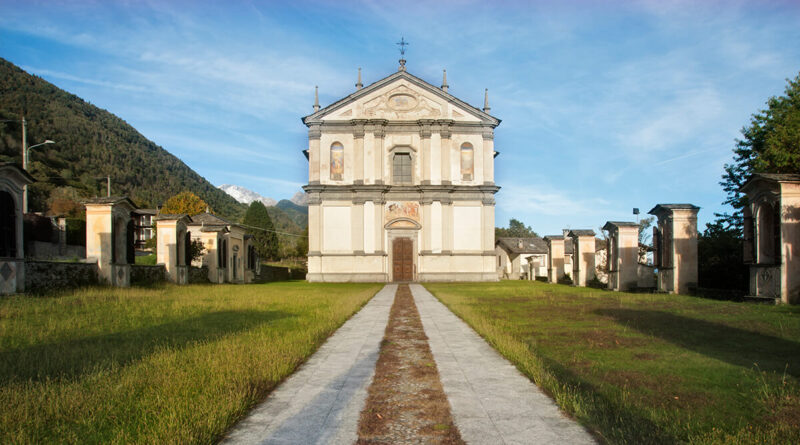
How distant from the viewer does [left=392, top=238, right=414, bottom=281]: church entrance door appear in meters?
39.5

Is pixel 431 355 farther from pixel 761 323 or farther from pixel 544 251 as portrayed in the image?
pixel 544 251

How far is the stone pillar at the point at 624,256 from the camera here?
83.6 ft

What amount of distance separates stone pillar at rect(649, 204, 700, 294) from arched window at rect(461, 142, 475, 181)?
18.4 m

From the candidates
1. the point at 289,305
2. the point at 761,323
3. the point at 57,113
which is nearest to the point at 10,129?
the point at 57,113

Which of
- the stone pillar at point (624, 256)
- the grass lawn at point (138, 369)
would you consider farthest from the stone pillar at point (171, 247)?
the stone pillar at point (624, 256)

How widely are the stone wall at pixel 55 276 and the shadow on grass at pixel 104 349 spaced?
316 inches

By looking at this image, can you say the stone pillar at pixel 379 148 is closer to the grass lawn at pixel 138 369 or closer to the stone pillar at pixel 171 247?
the stone pillar at pixel 171 247

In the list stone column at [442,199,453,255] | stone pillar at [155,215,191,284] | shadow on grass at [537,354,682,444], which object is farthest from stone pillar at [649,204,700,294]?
stone pillar at [155,215,191,284]

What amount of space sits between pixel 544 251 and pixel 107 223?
47.8 meters

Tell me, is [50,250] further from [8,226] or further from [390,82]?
[390,82]

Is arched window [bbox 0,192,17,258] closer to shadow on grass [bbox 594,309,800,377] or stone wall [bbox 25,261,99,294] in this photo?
stone wall [bbox 25,261,99,294]

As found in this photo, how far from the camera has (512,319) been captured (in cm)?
1293

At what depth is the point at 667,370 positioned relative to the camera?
6.74 meters

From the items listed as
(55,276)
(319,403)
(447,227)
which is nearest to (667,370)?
(319,403)
